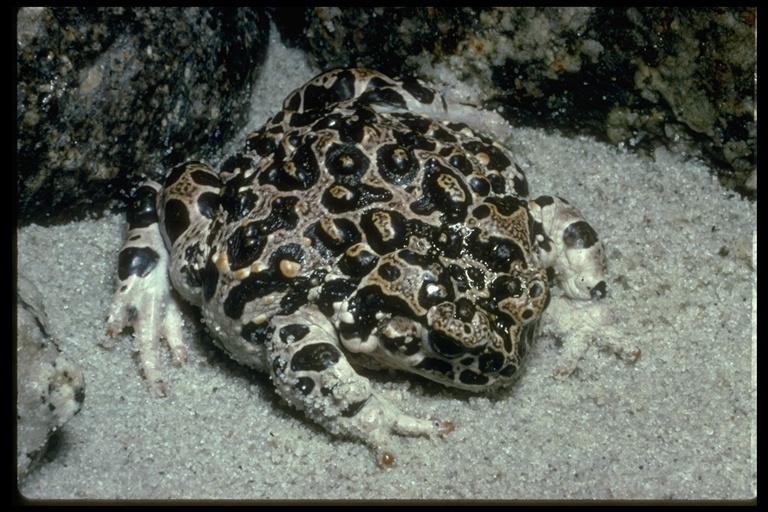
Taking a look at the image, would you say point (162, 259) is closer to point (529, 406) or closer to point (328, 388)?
point (328, 388)

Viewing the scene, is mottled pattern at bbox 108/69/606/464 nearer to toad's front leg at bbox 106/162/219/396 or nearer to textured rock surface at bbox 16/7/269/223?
toad's front leg at bbox 106/162/219/396

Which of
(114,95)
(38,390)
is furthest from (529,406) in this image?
(114,95)

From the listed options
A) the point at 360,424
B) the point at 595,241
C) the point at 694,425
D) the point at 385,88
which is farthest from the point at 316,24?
the point at 694,425

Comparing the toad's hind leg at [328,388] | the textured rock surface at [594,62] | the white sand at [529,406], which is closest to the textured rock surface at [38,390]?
the white sand at [529,406]

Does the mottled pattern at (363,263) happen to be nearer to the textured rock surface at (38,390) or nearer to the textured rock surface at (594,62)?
the textured rock surface at (594,62)

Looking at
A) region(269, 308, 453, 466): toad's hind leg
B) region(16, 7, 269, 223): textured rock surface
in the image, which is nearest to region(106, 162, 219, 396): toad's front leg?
region(16, 7, 269, 223): textured rock surface

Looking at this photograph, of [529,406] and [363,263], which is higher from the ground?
[363,263]
